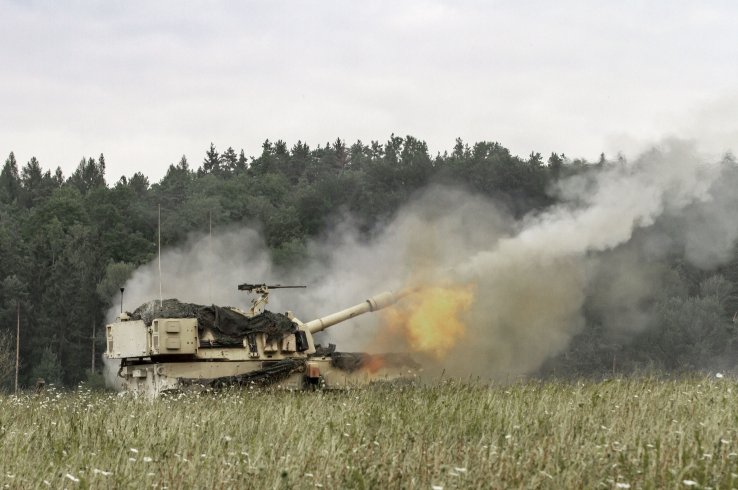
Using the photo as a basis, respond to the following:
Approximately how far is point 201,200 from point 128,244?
240 inches

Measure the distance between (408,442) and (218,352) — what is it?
14641 millimetres

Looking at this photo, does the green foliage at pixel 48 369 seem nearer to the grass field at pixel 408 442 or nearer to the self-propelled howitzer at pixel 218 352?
the self-propelled howitzer at pixel 218 352

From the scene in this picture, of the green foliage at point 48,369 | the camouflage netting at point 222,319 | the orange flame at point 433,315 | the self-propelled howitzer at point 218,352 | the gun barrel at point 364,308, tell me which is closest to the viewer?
the self-propelled howitzer at point 218,352

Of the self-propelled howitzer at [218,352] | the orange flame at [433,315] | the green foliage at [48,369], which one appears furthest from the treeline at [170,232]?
the self-propelled howitzer at [218,352]

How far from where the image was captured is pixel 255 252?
191ft

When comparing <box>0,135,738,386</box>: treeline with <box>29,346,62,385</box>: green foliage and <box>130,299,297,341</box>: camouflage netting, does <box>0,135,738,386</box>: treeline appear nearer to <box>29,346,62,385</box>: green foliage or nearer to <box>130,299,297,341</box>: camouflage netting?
<box>29,346,62,385</box>: green foliage

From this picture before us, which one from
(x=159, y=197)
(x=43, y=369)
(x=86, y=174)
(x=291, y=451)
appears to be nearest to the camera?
(x=291, y=451)

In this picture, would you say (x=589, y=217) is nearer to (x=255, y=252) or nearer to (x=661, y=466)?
(x=661, y=466)

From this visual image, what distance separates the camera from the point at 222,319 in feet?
78.4

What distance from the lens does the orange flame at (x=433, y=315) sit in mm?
29984

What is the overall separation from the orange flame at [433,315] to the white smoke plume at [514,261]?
323mm

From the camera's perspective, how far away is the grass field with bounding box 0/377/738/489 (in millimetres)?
7746

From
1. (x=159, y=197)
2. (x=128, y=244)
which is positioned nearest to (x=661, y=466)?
(x=128, y=244)

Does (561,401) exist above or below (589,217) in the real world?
below
